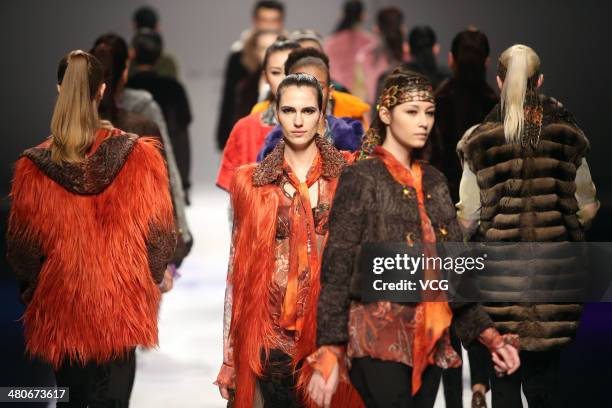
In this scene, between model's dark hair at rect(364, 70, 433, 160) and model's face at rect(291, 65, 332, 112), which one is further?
model's face at rect(291, 65, 332, 112)

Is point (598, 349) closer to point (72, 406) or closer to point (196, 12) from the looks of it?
point (72, 406)

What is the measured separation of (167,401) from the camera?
6.49m

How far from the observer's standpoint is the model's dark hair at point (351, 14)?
10828 millimetres

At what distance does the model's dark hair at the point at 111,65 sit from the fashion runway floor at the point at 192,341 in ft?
3.60

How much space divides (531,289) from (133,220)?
149 cm

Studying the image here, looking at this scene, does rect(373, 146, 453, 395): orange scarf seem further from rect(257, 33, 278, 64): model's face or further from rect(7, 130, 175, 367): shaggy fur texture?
rect(257, 33, 278, 64): model's face

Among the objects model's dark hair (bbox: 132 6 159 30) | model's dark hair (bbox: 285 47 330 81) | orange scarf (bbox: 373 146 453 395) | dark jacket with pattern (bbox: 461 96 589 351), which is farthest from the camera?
model's dark hair (bbox: 132 6 159 30)

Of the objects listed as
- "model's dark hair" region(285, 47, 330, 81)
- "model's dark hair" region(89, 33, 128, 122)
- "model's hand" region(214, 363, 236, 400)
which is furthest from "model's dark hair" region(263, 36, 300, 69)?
"model's hand" region(214, 363, 236, 400)

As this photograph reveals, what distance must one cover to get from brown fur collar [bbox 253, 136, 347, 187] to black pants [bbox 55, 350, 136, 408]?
838mm

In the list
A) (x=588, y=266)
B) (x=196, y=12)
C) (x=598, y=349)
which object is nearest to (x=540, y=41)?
(x=598, y=349)

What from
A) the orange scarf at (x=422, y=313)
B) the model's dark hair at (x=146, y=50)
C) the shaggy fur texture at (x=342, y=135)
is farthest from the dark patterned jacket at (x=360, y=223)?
the model's dark hair at (x=146, y=50)

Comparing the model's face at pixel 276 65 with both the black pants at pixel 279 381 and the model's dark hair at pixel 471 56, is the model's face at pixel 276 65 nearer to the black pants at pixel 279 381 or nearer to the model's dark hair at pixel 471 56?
the model's dark hair at pixel 471 56

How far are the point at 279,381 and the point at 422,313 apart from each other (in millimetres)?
721

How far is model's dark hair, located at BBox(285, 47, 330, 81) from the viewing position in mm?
5883
